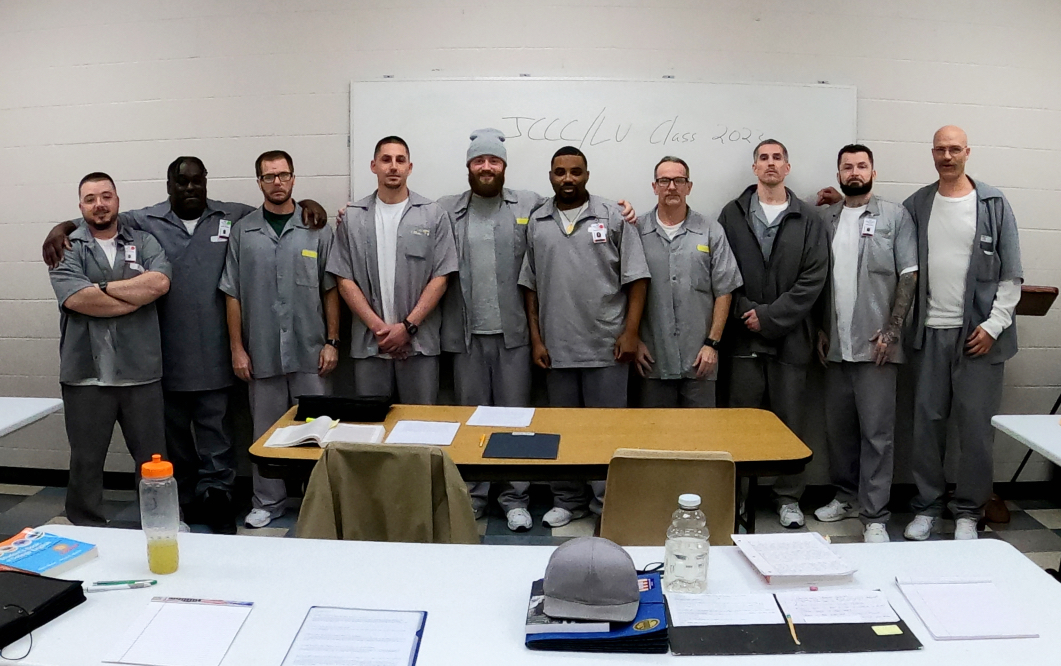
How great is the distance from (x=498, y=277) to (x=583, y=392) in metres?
0.75

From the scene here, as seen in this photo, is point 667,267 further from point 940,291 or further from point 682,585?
point 682,585

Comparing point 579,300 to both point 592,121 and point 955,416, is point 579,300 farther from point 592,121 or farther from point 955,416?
point 955,416

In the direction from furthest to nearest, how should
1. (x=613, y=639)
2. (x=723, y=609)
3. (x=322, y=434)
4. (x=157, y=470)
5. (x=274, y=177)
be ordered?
(x=274, y=177)
(x=322, y=434)
(x=157, y=470)
(x=723, y=609)
(x=613, y=639)

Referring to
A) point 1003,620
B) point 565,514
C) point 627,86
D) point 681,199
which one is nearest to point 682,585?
point 1003,620

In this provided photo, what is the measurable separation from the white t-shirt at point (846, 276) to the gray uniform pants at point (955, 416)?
1.20 ft

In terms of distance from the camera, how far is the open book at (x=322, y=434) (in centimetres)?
276

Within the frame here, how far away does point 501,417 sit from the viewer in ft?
10.3

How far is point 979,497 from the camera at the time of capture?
3867mm

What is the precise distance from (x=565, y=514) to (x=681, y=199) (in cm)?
171

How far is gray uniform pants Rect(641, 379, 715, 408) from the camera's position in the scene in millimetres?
4020

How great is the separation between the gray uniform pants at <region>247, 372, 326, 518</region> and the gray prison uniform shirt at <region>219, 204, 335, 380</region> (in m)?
0.07

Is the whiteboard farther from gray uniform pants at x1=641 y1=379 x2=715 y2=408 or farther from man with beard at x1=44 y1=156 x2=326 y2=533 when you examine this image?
gray uniform pants at x1=641 y1=379 x2=715 y2=408

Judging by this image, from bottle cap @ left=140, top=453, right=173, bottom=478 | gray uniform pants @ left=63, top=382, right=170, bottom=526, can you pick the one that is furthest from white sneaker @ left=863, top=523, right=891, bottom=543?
gray uniform pants @ left=63, top=382, right=170, bottom=526

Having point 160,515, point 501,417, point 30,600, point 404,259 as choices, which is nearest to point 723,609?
point 160,515
